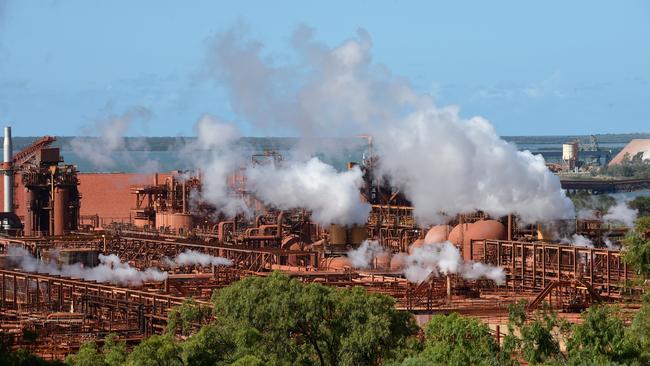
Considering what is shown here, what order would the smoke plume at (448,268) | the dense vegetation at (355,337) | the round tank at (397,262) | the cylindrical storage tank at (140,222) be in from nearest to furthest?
the dense vegetation at (355,337)
the smoke plume at (448,268)
the round tank at (397,262)
the cylindrical storage tank at (140,222)

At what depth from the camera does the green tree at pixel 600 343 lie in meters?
35.4

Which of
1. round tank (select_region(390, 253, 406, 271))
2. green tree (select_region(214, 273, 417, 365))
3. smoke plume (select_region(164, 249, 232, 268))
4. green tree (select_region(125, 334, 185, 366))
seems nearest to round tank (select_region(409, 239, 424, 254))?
round tank (select_region(390, 253, 406, 271))

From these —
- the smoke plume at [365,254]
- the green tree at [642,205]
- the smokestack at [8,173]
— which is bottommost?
the smoke plume at [365,254]

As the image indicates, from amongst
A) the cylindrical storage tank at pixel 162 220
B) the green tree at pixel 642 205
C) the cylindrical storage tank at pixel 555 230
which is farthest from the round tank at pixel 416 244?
the green tree at pixel 642 205

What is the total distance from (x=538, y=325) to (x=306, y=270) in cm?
2970

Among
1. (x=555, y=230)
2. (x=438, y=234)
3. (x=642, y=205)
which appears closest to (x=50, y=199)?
(x=438, y=234)

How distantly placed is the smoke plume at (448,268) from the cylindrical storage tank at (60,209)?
1317 inches

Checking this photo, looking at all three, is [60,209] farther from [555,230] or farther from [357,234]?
[555,230]

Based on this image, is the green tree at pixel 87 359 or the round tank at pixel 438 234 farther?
the round tank at pixel 438 234

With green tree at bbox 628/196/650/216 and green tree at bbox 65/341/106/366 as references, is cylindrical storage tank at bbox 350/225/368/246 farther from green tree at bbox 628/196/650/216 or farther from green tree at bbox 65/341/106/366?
green tree at bbox 628/196/650/216

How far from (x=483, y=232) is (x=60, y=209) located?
3421cm

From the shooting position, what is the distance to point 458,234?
216 feet

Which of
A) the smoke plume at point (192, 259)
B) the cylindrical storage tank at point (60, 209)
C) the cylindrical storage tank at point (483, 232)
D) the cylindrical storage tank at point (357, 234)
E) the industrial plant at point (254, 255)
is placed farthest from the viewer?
the cylindrical storage tank at point (60, 209)

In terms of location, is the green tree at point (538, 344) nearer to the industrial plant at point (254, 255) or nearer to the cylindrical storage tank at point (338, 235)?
the industrial plant at point (254, 255)
